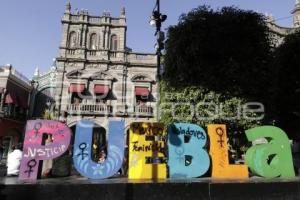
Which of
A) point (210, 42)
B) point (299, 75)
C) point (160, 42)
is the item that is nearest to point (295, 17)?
point (299, 75)

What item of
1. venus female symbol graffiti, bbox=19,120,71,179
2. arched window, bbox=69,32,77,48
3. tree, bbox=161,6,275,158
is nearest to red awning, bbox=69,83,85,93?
arched window, bbox=69,32,77,48

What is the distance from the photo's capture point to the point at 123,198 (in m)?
5.95

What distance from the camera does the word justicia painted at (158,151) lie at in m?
6.75

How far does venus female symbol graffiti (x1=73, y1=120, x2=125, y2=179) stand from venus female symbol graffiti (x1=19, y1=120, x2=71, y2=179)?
31 cm

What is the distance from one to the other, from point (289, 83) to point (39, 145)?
1032 cm

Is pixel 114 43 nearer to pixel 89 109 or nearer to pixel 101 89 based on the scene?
pixel 101 89

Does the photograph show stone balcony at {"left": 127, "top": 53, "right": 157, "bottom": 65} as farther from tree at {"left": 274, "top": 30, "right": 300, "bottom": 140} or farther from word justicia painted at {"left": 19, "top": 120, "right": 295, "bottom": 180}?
word justicia painted at {"left": 19, "top": 120, "right": 295, "bottom": 180}

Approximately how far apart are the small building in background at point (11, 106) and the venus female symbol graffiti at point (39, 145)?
1815cm

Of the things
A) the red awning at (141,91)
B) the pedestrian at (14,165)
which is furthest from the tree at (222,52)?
the red awning at (141,91)

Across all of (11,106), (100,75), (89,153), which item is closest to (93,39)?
(100,75)

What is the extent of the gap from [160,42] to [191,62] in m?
1.51

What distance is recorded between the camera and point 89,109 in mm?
22516

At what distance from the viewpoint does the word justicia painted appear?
6.75 m

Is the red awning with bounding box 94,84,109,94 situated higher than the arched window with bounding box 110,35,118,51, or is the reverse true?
the arched window with bounding box 110,35,118,51
